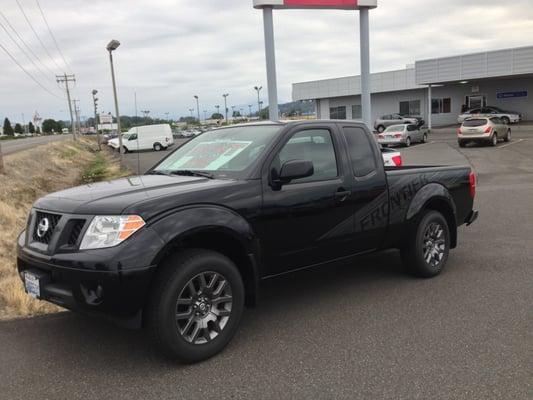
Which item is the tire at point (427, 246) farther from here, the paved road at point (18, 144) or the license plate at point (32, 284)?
the paved road at point (18, 144)

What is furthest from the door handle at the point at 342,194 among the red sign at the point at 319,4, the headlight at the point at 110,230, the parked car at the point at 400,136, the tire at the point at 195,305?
the parked car at the point at 400,136

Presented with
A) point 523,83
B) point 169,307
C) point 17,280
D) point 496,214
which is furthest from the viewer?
point 523,83

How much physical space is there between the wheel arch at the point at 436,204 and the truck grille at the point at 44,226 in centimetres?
345

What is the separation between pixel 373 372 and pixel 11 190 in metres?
11.4

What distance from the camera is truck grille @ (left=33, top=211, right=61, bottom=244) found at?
3818mm

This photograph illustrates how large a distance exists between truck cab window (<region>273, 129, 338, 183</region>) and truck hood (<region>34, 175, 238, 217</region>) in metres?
0.73

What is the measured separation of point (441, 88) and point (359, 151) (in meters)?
50.6

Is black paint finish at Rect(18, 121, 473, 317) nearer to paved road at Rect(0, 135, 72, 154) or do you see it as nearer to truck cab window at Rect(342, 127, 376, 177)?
truck cab window at Rect(342, 127, 376, 177)

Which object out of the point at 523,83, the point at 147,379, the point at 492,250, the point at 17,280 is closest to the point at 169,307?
the point at 147,379

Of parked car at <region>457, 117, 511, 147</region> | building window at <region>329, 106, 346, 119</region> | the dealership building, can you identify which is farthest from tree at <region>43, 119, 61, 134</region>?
parked car at <region>457, 117, 511, 147</region>

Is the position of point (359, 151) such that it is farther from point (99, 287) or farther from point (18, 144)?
point (18, 144)

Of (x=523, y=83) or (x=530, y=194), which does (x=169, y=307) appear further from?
(x=523, y=83)

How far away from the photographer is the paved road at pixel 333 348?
3396 millimetres

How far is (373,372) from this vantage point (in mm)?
3564
